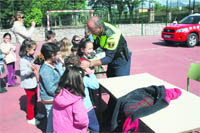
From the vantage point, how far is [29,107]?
3545 mm

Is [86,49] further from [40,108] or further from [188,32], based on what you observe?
[188,32]

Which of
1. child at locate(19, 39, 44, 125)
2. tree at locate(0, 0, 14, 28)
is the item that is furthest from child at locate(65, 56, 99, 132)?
tree at locate(0, 0, 14, 28)

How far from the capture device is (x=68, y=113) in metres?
2.07

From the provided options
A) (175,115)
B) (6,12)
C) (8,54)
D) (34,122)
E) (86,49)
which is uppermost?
(6,12)

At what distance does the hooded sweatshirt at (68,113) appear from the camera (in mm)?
2020

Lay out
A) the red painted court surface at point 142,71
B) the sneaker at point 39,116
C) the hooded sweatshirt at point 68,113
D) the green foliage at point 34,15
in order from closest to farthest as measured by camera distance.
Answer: the hooded sweatshirt at point 68,113 → the red painted court surface at point 142,71 → the sneaker at point 39,116 → the green foliage at point 34,15

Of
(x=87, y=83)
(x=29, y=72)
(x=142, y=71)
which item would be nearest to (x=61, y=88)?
(x=87, y=83)

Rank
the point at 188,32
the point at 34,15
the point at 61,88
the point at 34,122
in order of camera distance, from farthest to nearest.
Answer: the point at 34,15
the point at 188,32
the point at 34,122
the point at 61,88

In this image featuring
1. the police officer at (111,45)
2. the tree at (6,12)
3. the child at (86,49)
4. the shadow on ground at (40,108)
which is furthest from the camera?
the tree at (6,12)

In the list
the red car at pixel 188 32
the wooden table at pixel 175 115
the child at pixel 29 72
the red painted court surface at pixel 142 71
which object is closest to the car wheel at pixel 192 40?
the red car at pixel 188 32

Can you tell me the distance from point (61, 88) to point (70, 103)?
0.66ft

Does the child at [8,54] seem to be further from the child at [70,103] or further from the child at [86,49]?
the child at [70,103]

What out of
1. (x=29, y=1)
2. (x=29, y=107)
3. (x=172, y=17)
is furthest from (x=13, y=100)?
(x=172, y=17)

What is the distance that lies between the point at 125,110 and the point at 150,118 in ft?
0.93
